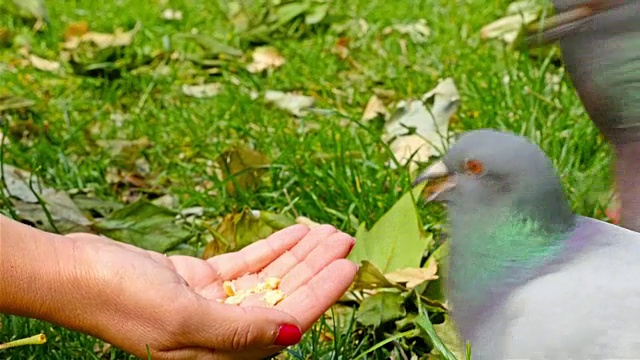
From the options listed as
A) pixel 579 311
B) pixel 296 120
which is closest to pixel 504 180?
pixel 579 311

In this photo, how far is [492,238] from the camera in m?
1.37

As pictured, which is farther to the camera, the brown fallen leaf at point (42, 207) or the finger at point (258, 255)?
the brown fallen leaf at point (42, 207)

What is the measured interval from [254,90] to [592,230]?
213cm

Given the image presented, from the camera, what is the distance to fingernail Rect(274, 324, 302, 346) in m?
1.52

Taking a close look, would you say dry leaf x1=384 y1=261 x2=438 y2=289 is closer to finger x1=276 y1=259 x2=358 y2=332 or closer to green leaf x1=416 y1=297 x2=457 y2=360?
finger x1=276 y1=259 x2=358 y2=332

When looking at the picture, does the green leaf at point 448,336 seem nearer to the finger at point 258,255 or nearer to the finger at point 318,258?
the finger at point 318,258

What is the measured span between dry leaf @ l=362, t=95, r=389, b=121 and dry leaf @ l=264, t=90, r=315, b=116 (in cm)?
21

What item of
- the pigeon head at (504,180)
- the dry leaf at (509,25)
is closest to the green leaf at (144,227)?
the pigeon head at (504,180)

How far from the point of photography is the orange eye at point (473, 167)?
140cm

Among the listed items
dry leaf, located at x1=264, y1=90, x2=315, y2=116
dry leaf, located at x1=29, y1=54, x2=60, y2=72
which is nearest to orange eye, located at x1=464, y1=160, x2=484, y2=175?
dry leaf, located at x1=264, y1=90, x2=315, y2=116

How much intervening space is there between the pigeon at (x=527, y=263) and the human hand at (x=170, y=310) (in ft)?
0.96

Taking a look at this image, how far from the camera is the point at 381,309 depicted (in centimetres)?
186

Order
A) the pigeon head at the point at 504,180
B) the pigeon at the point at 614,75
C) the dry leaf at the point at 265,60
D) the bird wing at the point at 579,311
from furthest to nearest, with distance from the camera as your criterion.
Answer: the dry leaf at the point at 265,60 < the pigeon at the point at 614,75 < the pigeon head at the point at 504,180 < the bird wing at the point at 579,311

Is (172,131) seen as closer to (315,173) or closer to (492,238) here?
(315,173)
